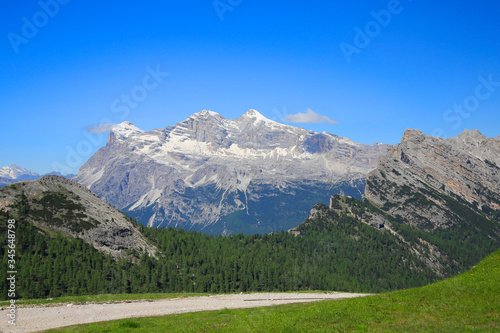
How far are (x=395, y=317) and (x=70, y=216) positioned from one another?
573 ft

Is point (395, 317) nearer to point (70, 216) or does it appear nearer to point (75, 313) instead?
point (75, 313)

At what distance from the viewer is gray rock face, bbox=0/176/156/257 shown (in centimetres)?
17200

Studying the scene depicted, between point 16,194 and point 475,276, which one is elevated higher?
point 16,194

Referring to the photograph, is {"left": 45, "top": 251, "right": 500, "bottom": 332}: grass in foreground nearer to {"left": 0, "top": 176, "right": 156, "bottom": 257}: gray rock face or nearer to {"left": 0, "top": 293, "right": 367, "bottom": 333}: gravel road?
{"left": 0, "top": 293, "right": 367, "bottom": 333}: gravel road

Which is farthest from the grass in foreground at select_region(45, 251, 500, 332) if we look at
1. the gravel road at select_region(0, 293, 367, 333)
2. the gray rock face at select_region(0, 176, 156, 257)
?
the gray rock face at select_region(0, 176, 156, 257)

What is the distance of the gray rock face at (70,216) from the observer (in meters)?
172

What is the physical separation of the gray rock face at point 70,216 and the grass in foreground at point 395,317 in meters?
141

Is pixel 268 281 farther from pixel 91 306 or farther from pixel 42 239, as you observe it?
pixel 91 306

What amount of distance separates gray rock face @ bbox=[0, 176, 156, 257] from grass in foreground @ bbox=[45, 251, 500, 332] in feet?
463

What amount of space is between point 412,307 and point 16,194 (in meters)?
185

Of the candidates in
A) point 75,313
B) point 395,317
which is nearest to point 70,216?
point 75,313

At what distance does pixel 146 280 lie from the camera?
15400 cm

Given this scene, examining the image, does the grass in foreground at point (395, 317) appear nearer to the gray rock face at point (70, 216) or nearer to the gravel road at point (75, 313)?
the gravel road at point (75, 313)

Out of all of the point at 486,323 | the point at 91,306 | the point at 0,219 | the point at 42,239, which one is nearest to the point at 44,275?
the point at 42,239
